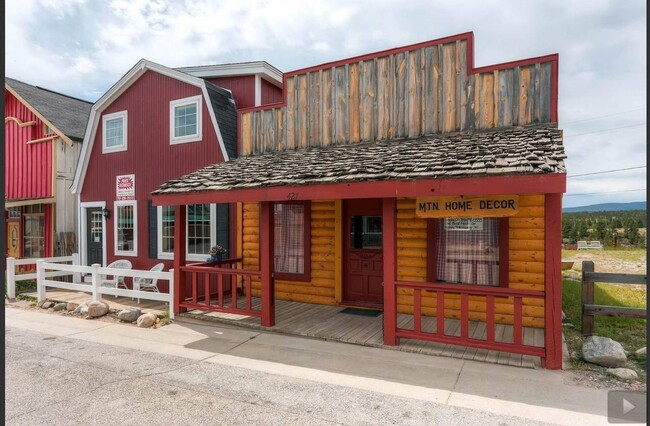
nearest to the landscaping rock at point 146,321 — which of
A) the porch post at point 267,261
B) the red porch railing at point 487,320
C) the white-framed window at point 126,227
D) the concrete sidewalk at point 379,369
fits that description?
the concrete sidewalk at point 379,369

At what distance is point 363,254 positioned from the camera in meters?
7.75

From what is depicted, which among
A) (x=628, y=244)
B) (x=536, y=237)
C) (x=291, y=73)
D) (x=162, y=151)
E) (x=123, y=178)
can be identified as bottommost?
(x=628, y=244)

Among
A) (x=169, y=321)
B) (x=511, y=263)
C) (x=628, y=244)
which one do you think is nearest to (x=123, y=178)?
(x=169, y=321)

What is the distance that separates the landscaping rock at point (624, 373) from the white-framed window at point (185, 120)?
30.4 ft

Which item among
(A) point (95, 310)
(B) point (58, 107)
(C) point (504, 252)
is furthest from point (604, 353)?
(B) point (58, 107)

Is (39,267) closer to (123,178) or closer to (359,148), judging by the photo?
(123,178)

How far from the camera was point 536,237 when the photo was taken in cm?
618

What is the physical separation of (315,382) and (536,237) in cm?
424

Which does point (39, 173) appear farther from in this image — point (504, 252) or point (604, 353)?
point (604, 353)

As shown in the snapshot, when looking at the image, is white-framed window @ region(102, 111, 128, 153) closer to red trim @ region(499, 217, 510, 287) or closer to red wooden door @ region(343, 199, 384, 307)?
red wooden door @ region(343, 199, 384, 307)

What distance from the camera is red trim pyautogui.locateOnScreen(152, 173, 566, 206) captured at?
4.36m

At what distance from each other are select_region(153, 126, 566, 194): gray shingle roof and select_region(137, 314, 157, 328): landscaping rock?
7.61 ft

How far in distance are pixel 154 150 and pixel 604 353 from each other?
10.6m

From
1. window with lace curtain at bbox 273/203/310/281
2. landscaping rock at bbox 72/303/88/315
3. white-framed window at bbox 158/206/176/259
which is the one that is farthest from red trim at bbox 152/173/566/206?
white-framed window at bbox 158/206/176/259
